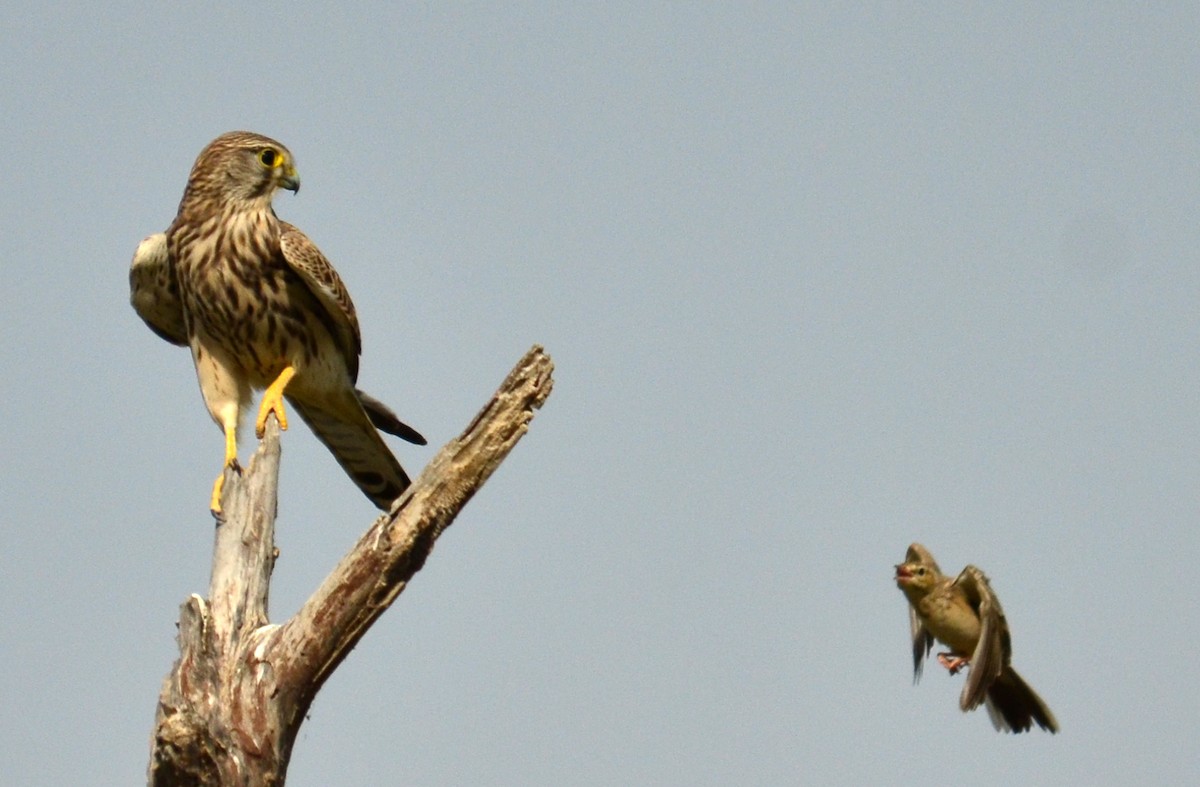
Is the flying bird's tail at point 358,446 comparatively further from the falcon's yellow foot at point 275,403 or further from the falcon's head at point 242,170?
the falcon's head at point 242,170

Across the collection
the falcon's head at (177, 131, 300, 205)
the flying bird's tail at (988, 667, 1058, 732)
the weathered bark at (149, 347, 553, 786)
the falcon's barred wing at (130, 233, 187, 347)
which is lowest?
the weathered bark at (149, 347, 553, 786)

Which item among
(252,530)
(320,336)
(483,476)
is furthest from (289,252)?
(483,476)

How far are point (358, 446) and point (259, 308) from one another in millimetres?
791

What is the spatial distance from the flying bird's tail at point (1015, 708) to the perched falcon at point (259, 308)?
2685mm

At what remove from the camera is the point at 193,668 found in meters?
4.28

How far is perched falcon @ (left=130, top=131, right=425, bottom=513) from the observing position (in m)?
5.91

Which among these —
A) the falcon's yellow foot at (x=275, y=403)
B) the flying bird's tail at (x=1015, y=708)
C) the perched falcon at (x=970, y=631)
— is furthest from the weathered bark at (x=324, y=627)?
the flying bird's tail at (x=1015, y=708)

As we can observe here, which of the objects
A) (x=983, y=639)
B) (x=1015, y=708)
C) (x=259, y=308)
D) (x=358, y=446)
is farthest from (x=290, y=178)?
(x=1015, y=708)

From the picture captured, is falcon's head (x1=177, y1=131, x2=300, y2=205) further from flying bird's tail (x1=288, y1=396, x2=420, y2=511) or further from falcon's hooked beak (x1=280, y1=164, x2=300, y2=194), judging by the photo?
flying bird's tail (x1=288, y1=396, x2=420, y2=511)

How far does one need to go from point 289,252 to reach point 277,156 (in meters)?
0.52

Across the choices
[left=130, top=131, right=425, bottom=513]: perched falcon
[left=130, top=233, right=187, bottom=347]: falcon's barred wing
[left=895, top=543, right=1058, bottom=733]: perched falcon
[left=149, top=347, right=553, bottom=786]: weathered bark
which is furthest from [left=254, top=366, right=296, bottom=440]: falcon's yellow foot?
[left=895, top=543, right=1058, bottom=733]: perched falcon

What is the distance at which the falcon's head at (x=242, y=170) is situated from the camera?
615 cm

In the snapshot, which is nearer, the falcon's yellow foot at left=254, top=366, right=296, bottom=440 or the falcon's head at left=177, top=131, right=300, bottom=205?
the falcon's yellow foot at left=254, top=366, right=296, bottom=440

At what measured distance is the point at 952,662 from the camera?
6.39 metres
